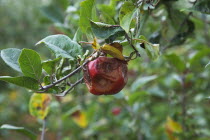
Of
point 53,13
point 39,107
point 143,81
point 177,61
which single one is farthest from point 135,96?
point 53,13

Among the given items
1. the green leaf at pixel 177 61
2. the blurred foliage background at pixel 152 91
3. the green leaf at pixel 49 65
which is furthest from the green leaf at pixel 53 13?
the green leaf at pixel 49 65

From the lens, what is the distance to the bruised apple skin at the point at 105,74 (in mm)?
702

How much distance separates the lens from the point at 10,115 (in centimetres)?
298

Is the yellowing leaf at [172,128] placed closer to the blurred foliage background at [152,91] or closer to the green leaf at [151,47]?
the blurred foliage background at [152,91]

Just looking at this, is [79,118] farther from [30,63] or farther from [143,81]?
[30,63]

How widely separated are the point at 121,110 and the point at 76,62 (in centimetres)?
130

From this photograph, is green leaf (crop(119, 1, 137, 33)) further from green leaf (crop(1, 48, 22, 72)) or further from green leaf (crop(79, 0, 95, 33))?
green leaf (crop(1, 48, 22, 72))

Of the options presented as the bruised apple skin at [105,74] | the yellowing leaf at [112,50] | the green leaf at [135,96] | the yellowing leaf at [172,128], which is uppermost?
the yellowing leaf at [112,50]

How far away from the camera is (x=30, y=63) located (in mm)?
739

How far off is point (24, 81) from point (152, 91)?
1.17 m

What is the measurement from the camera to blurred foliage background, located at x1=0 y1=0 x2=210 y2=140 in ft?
3.81

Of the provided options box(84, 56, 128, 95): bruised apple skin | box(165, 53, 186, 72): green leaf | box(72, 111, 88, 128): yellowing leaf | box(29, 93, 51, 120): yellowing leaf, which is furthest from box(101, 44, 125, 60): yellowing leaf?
box(72, 111, 88, 128): yellowing leaf

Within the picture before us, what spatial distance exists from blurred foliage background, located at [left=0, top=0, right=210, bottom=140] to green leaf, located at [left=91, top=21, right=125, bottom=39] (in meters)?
0.12

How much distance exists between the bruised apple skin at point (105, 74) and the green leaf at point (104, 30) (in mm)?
51
